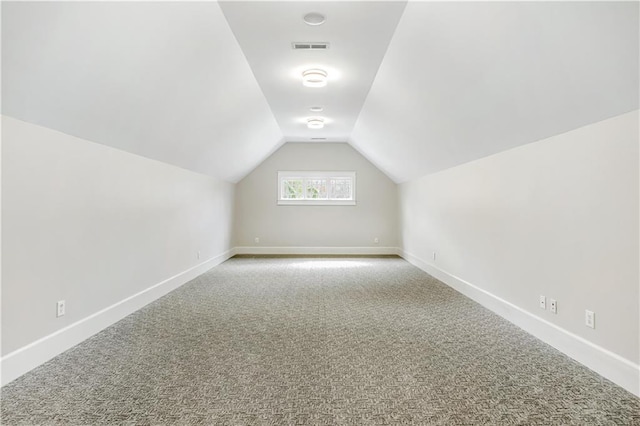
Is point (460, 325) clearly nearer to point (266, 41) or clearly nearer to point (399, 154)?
point (266, 41)

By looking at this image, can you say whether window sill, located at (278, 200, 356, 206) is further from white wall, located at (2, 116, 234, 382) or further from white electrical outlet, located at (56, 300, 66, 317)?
white electrical outlet, located at (56, 300, 66, 317)

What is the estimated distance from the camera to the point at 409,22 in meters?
2.88

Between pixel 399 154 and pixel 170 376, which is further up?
pixel 399 154

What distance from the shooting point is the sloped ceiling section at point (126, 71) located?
6.49ft

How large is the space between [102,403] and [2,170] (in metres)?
1.47

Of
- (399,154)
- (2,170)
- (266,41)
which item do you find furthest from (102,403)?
(399,154)

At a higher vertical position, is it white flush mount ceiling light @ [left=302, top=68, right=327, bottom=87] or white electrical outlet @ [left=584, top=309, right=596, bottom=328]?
white flush mount ceiling light @ [left=302, top=68, right=327, bottom=87]

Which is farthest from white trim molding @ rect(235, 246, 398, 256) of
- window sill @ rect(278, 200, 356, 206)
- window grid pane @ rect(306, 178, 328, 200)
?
window grid pane @ rect(306, 178, 328, 200)

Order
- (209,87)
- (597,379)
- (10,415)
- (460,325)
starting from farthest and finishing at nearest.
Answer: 1. (209,87)
2. (460,325)
3. (597,379)
4. (10,415)

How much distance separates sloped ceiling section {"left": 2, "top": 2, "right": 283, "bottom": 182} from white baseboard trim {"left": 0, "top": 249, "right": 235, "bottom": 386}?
4.84ft

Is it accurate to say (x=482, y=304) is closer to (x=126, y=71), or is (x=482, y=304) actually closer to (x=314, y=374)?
(x=314, y=374)

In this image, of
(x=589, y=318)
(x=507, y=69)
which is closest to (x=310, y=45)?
(x=507, y=69)

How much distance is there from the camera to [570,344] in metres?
2.60

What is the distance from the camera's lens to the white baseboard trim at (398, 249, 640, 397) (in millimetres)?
2119
